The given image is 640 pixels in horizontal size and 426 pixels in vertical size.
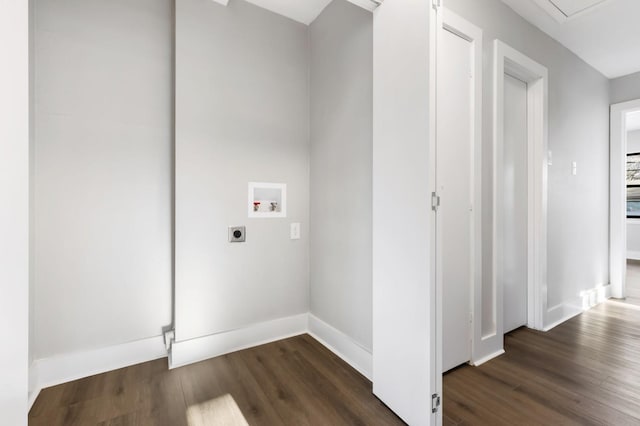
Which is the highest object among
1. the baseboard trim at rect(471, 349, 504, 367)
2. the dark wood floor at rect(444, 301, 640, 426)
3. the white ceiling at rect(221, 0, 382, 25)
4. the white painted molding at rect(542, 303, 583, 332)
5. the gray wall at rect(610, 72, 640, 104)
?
the white ceiling at rect(221, 0, 382, 25)

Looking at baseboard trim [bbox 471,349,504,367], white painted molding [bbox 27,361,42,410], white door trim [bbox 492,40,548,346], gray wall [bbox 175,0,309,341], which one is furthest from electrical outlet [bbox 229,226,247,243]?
white door trim [bbox 492,40,548,346]

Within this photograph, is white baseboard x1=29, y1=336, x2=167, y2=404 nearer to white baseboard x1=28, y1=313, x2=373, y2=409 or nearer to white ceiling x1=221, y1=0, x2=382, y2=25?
white baseboard x1=28, y1=313, x2=373, y2=409

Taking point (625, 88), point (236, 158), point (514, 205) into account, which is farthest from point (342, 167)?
point (625, 88)

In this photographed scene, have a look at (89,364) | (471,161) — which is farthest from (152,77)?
(471,161)

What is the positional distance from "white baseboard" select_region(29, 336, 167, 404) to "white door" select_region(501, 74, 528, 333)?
9.24 feet

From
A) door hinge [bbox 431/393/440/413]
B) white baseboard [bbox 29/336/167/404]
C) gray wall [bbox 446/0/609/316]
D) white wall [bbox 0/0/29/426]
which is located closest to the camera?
white wall [bbox 0/0/29/426]

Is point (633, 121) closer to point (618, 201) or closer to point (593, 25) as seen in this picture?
point (618, 201)

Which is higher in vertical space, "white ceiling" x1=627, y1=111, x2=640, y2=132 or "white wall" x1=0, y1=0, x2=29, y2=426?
"white ceiling" x1=627, y1=111, x2=640, y2=132

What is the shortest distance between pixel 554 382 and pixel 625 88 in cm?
372

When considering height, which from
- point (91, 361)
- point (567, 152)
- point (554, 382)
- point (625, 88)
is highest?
point (625, 88)

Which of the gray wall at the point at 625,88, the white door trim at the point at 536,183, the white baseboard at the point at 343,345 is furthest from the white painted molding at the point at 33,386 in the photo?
the gray wall at the point at 625,88

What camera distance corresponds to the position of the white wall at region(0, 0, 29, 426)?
753 millimetres

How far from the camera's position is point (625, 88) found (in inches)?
129

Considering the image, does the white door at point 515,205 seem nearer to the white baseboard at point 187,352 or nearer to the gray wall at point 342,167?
the gray wall at point 342,167
